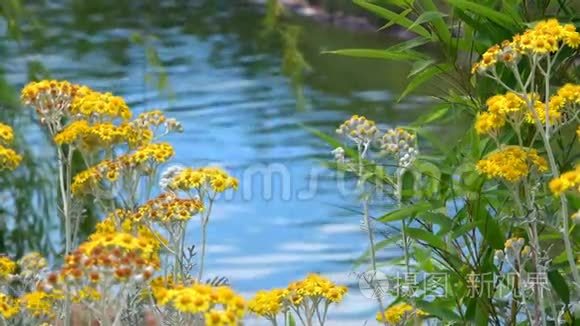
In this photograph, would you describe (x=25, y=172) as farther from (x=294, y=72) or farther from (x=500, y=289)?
(x=500, y=289)

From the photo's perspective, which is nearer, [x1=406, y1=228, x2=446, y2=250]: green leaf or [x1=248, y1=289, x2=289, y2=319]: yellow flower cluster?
[x1=248, y1=289, x2=289, y2=319]: yellow flower cluster

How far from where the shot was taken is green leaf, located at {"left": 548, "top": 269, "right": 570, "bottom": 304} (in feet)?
6.56

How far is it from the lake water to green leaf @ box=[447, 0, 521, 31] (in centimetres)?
43

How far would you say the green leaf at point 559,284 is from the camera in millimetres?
A: 2000

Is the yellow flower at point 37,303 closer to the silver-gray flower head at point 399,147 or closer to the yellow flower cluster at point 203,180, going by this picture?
the yellow flower cluster at point 203,180

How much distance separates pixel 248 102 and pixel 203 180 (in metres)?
6.20

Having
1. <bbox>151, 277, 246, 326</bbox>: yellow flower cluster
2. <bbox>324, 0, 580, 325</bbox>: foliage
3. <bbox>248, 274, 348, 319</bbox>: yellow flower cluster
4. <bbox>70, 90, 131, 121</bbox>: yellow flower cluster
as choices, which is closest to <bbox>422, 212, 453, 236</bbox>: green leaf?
<bbox>324, 0, 580, 325</bbox>: foliage

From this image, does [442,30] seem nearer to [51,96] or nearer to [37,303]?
[51,96]

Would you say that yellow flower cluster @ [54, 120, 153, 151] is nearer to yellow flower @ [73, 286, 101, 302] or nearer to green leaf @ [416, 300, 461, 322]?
yellow flower @ [73, 286, 101, 302]

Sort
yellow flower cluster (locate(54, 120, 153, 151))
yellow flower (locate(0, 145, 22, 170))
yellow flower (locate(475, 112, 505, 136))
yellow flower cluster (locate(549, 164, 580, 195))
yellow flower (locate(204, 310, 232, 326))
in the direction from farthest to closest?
yellow flower (locate(0, 145, 22, 170)), yellow flower cluster (locate(54, 120, 153, 151)), yellow flower (locate(475, 112, 505, 136)), yellow flower cluster (locate(549, 164, 580, 195)), yellow flower (locate(204, 310, 232, 326))

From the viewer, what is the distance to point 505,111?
1.65 metres

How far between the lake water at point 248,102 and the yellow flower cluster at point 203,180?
0.48m

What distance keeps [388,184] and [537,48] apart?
708 mm

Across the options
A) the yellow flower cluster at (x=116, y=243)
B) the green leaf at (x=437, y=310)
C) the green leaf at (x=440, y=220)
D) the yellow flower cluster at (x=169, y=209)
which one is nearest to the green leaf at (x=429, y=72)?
Answer: the green leaf at (x=440, y=220)
